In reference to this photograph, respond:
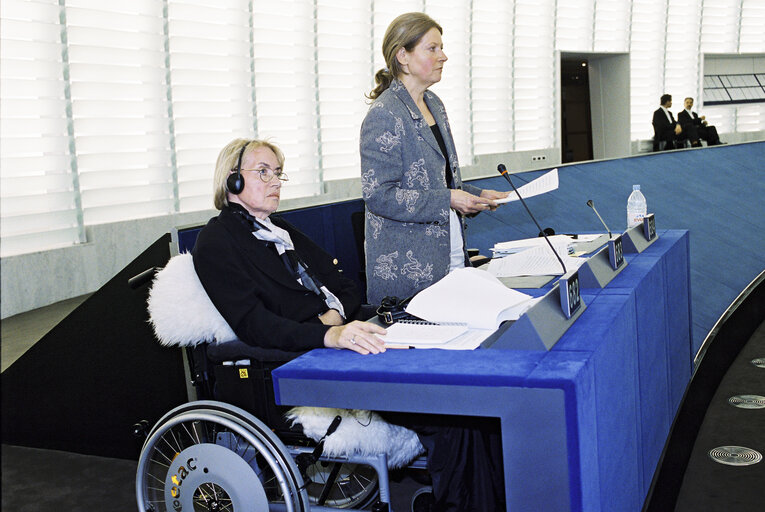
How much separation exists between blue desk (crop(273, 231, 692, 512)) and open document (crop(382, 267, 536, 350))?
3.0 inches

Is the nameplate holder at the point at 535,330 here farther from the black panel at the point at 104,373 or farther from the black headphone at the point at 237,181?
the black panel at the point at 104,373

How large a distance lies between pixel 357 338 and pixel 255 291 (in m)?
0.51

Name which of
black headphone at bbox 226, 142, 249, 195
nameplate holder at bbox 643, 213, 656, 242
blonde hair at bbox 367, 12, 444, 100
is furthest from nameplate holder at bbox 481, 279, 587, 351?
nameplate holder at bbox 643, 213, 656, 242

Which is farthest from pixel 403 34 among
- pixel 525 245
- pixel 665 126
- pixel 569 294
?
pixel 665 126

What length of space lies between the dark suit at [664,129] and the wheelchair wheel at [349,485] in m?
11.4

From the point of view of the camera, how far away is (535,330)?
4.94ft

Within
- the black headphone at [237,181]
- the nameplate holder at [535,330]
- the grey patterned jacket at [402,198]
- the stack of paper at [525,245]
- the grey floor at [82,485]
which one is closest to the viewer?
the nameplate holder at [535,330]

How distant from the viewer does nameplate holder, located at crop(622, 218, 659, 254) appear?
2.76 metres

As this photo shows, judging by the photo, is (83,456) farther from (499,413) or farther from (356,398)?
(499,413)

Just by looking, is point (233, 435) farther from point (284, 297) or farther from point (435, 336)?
point (435, 336)

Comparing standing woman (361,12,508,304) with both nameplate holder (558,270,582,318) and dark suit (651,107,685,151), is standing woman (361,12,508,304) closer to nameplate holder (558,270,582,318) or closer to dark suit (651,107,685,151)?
nameplate holder (558,270,582,318)

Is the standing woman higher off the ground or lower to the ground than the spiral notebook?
higher

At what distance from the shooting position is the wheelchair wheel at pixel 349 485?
240 centimetres

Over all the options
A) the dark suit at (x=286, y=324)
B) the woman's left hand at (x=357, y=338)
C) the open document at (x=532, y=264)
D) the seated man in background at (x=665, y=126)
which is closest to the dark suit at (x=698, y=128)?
the seated man in background at (x=665, y=126)
